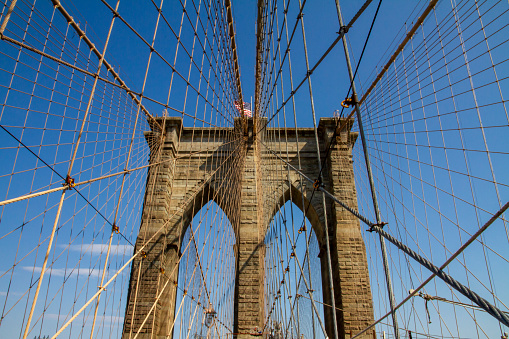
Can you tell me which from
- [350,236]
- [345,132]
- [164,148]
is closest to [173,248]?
[164,148]

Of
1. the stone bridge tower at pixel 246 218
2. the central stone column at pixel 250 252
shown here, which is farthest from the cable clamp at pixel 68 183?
the central stone column at pixel 250 252

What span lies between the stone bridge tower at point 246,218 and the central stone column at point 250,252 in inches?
1.0

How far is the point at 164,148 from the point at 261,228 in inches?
155

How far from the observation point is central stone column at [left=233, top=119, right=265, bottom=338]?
31.0 ft

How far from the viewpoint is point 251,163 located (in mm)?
11844

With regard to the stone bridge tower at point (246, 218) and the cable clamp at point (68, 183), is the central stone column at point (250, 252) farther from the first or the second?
the cable clamp at point (68, 183)

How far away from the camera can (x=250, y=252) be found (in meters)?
10.3

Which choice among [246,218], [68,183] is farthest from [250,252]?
[68,183]

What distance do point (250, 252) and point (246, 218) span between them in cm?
108

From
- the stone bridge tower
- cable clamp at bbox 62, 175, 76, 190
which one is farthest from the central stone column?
cable clamp at bbox 62, 175, 76, 190

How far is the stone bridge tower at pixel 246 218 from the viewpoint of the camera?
9.21 meters

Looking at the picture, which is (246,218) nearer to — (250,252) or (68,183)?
(250,252)

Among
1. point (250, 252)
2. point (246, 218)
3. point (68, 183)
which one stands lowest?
point (250, 252)

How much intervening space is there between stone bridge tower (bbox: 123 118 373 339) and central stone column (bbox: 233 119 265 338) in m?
0.03
